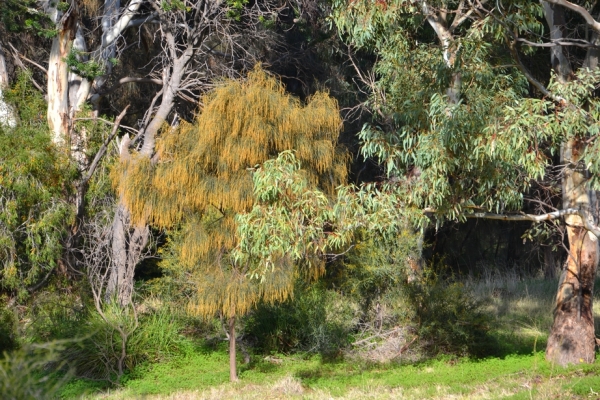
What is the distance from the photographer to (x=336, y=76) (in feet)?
65.5

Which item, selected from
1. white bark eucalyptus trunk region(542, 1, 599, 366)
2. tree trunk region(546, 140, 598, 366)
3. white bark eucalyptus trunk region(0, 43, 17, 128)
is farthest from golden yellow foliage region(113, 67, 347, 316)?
white bark eucalyptus trunk region(0, 43, 17, 128)

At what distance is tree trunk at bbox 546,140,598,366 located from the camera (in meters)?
13.0

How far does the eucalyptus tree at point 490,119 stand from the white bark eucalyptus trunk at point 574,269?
0.02m

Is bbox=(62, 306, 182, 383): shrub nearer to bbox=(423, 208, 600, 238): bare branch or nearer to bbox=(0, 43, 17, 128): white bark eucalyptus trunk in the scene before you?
bbox=(0, 43, 17, 128): white bark eucalyptus trunk

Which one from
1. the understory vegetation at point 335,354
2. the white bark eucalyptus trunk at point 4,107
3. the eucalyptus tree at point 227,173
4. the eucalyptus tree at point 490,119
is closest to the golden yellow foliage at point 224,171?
the eucalyptus tree at point 227,173

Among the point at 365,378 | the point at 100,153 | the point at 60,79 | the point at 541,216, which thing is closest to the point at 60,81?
the point at 60,79

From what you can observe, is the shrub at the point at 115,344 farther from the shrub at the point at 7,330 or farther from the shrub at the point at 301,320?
the shrub at the point at 301,320

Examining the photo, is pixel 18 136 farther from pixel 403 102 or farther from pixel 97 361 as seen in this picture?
pixel 403 102

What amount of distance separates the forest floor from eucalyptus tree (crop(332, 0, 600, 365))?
121 cm

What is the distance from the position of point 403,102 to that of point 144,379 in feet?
20.5

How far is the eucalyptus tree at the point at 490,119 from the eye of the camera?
34.5 feet

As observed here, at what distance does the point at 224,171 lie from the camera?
468 inches

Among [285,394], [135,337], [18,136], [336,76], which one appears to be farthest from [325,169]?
[336,76]

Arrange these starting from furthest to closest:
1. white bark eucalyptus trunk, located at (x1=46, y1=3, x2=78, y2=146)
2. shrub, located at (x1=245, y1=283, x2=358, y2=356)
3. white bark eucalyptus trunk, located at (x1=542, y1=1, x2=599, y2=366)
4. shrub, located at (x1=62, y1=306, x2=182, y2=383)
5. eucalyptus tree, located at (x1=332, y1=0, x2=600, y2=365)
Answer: white bark eucalyptus trunk, located at (x1=46, y1=3, x2=78, y2=146) → shrub, located at (x1=245, y1=283, x2=358, y2=356) → shrub, located at (x1=62, y1=306, x2=182, y2=383) → white bark eucalyptus trunk, located at (x1=542, y1=1, x2=599, y2=366) → eucalyptus tree, located at (x1=332, y1=0, x2=600, y2=365)
